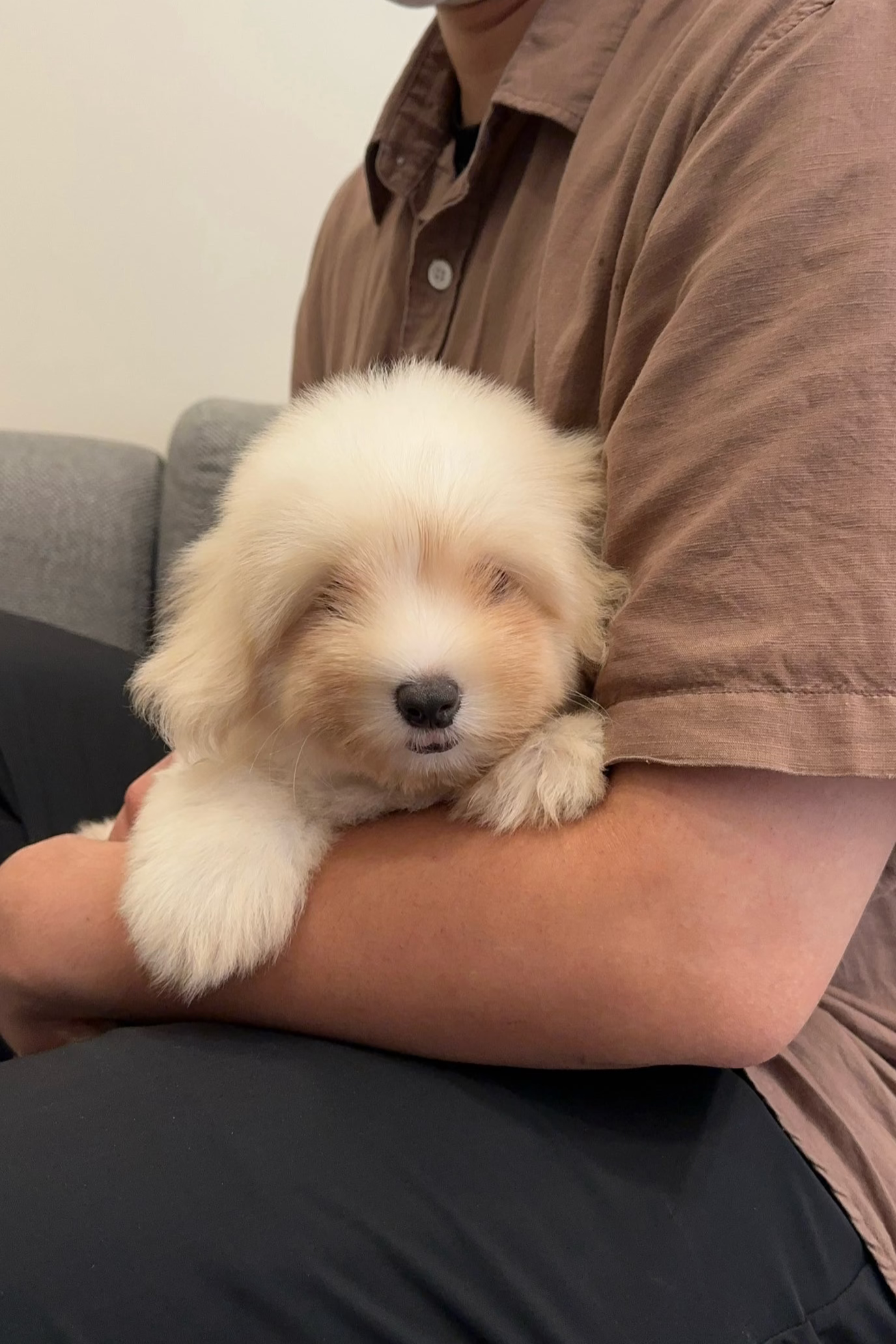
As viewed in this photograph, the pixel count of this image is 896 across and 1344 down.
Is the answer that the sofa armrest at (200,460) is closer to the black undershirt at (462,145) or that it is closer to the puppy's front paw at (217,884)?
the black undershirt at (462,145)

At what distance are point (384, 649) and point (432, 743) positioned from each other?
9 centimetres

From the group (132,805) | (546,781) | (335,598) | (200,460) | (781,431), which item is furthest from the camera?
(200,460)

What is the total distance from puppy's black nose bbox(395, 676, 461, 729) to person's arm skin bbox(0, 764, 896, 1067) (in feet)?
0.32

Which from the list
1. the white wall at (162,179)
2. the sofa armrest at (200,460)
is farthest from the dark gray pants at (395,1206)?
the white wall at (162,179)

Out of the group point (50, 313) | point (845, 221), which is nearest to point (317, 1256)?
point (845, 221)

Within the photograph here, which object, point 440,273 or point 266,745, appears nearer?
point 266,745

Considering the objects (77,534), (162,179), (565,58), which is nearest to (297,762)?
(565,58)

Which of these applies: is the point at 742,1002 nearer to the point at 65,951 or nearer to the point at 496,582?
the point at 496,582

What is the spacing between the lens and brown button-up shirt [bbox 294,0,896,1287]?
0.59 metres

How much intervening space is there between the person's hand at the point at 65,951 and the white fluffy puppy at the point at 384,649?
1.8 inches

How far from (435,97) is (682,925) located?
1.25 m

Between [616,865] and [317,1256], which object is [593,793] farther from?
[317,1256]

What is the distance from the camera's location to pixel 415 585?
2.81 feet

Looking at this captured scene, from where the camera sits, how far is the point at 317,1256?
0.64 m
